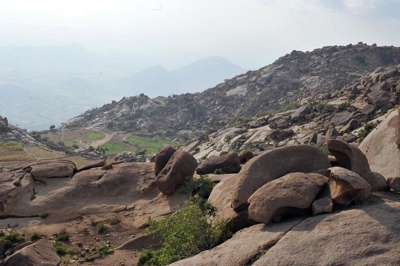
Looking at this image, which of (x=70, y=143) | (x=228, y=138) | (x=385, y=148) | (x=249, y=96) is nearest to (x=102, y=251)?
(x=385, y=148)

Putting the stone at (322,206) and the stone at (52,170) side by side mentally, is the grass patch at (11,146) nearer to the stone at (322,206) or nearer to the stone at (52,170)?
the stone at (52,170)

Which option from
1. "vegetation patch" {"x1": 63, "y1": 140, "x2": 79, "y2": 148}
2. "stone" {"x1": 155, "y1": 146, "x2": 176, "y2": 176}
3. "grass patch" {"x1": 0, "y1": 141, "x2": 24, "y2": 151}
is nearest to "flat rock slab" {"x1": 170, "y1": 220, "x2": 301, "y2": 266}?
"stone" {"x1": 155, "y1": 146, "x2": 176, "y2": 176}

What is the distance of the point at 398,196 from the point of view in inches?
576

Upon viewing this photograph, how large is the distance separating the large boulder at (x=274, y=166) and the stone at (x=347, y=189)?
232 cm

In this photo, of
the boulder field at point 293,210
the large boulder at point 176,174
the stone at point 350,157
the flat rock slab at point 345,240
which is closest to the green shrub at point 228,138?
the large boulder at point 176,174

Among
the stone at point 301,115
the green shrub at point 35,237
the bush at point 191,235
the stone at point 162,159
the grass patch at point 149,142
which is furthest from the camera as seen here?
the grass patch at point 149,142

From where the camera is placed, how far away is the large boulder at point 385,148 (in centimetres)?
1734

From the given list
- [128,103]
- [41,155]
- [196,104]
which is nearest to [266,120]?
[41,155]

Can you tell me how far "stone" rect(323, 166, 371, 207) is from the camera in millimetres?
13184

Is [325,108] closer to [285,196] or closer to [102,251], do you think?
[102,251]

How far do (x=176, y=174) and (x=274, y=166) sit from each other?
34.8 feet

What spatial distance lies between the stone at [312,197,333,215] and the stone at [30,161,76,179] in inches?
824

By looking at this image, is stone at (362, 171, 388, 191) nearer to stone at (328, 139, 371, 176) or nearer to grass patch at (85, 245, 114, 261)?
stone at (328, 139, 371, 176)

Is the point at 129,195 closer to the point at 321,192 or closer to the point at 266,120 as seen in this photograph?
the point at 321,192
